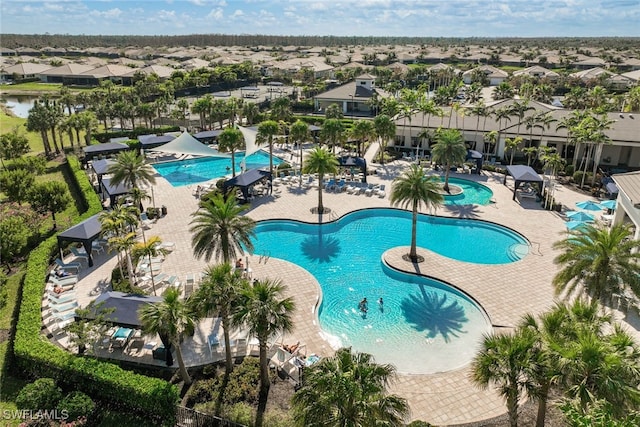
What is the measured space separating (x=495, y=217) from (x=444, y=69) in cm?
8122

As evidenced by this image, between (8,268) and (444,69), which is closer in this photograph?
(8,268)

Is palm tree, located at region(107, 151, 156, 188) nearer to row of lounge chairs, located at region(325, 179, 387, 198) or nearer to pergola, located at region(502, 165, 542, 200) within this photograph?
row of lounge chairs, located at region(325, 179, 387, 198)

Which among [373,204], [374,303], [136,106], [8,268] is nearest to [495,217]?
[373,204]

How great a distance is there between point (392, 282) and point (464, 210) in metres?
13.0

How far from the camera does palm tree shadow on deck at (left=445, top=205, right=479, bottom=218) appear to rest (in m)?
34.2

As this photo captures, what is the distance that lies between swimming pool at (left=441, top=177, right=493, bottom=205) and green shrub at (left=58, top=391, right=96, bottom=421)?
30106 millimetres

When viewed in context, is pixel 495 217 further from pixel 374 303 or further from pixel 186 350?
pixel 186 350

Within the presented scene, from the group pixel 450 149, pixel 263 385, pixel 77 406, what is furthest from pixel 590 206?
pixel 77 406

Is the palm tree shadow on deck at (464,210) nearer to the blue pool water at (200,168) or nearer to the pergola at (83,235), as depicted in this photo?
the blue pool water at (200,168)

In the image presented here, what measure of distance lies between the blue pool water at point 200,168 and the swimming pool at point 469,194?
2028cm

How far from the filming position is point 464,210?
35.3 meters

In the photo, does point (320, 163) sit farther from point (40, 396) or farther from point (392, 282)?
point (40, 396)

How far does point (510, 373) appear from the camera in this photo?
39.2 feet

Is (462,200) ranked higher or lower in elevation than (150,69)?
lower
